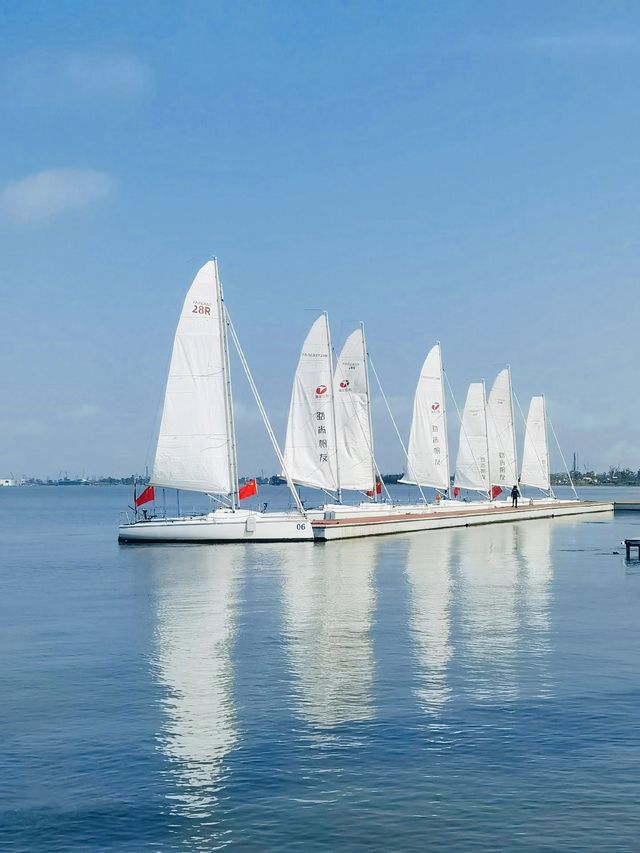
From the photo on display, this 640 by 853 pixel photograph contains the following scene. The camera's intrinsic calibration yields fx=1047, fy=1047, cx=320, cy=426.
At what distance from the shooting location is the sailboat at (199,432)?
56000mm

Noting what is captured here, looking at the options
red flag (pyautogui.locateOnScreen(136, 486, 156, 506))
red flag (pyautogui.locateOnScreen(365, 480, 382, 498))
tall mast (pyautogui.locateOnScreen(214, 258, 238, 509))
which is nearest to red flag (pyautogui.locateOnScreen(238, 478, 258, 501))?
tall mast (pyautogui.locateOnScreen(214, 258, 238, 509))

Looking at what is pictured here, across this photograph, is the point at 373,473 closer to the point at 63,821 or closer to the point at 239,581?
the point at 239,581

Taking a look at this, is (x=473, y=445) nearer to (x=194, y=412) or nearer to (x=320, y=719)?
(x=194, y=412)

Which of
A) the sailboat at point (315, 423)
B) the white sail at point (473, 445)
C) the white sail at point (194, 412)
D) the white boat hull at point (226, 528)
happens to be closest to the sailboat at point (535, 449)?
the white sail at point (473, 445)

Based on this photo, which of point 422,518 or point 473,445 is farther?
point 473,445

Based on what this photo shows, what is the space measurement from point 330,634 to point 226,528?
94.4ft

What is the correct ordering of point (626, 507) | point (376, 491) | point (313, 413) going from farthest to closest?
point (626, 507) < point (376, 491) < point (313, 413)

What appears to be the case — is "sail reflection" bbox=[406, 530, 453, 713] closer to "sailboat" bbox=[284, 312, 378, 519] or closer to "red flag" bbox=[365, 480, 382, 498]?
"sailboat" bbox=[284, 312, 378, 519]

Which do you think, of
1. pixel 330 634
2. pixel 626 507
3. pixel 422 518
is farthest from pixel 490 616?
pixel 626 507

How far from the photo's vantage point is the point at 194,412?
185 feet

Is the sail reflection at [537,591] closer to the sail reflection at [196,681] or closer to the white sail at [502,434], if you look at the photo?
the sail reflection at [196,681]

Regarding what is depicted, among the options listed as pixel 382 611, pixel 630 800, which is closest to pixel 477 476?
pixel 382 611

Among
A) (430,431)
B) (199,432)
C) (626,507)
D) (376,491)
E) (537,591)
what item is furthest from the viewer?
(626,507)

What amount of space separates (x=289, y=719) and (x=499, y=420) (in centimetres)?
7961
